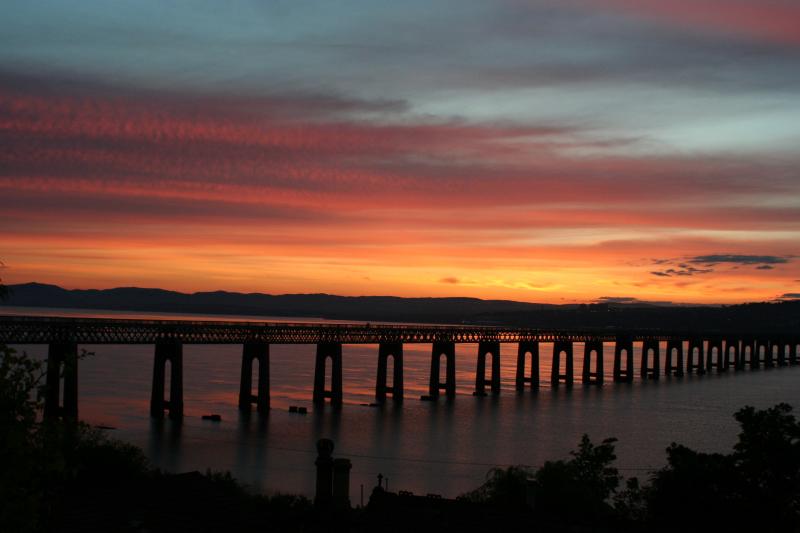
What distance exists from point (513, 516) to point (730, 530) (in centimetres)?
926

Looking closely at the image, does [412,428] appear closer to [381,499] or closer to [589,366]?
[381,499]

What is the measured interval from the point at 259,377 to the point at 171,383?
33.2ft

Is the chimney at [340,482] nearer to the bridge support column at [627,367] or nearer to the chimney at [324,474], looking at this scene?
the chimney at [324,474]

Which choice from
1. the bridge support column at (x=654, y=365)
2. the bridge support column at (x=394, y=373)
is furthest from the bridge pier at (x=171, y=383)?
the bridge support column at (x=654, y=365)

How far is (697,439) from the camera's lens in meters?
80.2

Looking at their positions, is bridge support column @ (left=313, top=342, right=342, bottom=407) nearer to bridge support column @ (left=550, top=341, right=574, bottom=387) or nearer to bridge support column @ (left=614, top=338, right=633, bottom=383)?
bridge support column @ (left=550, top=341, right=574, bottom=387)

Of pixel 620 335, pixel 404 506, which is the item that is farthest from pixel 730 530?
pixel 620 335

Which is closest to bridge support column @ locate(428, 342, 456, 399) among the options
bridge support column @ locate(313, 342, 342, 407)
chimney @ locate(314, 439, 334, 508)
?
bridge support column @ locate(313, 342, 342, 407)

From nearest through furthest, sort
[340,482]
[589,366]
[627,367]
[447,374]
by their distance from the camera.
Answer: [340,482] < [447,374] < [589,366] < [627,367]

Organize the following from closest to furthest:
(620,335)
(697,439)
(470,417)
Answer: (697,439) < (470,417) < (620,335)

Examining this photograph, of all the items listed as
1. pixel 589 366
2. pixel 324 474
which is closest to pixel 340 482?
pixel 324 474

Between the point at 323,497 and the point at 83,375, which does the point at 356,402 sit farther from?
the point at 323,497

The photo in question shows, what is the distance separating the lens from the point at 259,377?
84.1 m

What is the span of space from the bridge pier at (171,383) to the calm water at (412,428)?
1453 mm
